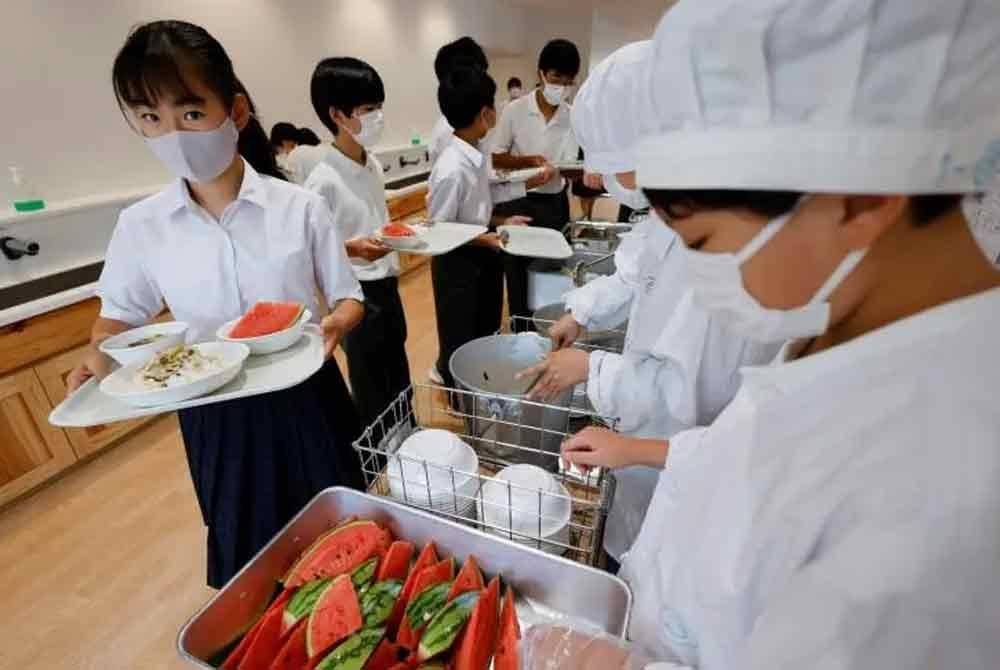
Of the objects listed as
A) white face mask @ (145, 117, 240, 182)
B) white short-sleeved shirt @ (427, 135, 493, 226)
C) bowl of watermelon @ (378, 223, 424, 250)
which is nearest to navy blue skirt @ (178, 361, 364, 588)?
white face mask @ (145, 117, 240, 182)

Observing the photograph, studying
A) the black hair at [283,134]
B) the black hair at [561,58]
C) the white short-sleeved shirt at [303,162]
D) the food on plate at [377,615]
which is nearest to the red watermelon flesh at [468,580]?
the food on plate at [377,615]

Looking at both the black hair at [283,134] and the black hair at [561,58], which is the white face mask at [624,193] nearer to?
the black hair at [561,58]

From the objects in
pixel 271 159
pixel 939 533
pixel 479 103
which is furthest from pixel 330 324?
pixel 479 103

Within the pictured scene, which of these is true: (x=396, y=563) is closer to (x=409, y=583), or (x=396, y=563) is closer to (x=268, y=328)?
(x=409, y=583)

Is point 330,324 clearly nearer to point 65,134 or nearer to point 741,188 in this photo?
point 741,188

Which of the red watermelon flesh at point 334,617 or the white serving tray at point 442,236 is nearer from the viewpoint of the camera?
the red watermelon flesh at point 334,617

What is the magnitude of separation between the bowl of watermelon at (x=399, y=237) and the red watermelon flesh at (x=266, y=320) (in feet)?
2.77

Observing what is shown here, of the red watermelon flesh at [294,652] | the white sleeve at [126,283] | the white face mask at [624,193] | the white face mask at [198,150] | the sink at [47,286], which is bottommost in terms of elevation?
the red watermelon flesh at [294,652]

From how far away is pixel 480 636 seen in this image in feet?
2.03

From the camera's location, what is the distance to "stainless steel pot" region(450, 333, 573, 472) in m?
0.85

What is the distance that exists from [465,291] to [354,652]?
6.07 feet

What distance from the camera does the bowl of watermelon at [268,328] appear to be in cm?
96

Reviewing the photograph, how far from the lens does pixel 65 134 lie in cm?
243

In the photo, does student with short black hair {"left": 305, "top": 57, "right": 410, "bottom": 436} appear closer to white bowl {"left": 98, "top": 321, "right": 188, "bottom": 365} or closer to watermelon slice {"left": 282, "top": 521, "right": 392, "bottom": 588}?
white bowl {"left": 98, "top": 321, "right": 188, "bottom": 365}
